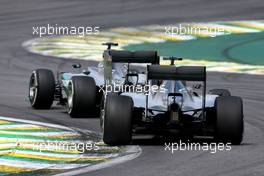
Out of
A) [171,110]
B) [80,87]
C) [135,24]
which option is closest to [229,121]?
[171,110]

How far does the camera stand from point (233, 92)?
25.8m

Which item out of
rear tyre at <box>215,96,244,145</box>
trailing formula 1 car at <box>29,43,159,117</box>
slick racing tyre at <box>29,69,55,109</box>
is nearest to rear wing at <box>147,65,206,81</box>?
rear tyre at <box>215,96,244,145</box>

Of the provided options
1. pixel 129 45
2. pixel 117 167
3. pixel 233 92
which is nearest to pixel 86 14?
pixel 129 45

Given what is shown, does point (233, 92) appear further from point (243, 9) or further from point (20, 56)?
point (243, 9)

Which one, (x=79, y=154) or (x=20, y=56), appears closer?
(x=79, y=154)

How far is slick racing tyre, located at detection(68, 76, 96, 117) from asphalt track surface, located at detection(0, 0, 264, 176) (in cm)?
23

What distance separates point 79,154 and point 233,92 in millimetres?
11488

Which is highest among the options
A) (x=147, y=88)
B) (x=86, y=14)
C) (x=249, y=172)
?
(x=86, y=14)

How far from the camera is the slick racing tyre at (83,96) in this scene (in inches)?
773

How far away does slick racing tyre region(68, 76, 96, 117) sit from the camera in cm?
1964

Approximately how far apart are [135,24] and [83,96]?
22.8 m

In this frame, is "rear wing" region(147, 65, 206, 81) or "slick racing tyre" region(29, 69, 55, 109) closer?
"rear wing" region(147, 65, 206, 81)

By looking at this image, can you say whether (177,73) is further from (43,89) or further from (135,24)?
(135,24)

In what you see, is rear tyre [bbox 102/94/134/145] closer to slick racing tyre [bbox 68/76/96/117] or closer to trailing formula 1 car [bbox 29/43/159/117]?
trailing formula 1 car [bbox 29/43/159/117]
